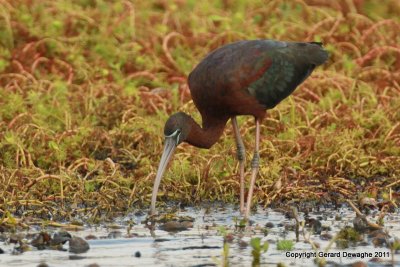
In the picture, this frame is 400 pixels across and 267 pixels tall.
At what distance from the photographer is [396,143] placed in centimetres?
1085

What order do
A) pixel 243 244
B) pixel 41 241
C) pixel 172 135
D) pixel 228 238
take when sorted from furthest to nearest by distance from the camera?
pixel 172 135 → pixel 228 238 → pixel 243 244 → pixel 41 241

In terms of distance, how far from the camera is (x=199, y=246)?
26.8 ft

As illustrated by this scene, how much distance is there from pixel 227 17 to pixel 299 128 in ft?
13.1

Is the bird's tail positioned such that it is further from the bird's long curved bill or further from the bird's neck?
the bird's long curved bill

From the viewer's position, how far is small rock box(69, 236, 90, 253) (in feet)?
25.9

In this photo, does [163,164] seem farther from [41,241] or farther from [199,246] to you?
[41,241]

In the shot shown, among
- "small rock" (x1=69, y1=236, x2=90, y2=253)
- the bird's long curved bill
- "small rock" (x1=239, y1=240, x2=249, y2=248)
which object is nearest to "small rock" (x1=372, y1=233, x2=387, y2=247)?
"small rock" (x1=239, y1=240, x2=249, y2=248)

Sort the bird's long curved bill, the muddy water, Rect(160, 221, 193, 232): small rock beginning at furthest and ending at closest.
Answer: the bird's long curved bill → Rect(160, 221, 193, 232): small rock → the muddy water

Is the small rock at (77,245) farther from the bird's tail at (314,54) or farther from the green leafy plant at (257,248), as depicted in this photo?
the bird's tail at (314,54)

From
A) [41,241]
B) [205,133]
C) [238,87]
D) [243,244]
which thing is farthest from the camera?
[205,133]

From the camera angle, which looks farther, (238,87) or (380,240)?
(238,87)

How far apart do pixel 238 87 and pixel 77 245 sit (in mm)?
2106

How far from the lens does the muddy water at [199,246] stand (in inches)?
300

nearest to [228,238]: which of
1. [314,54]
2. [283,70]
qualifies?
[283,70]
